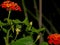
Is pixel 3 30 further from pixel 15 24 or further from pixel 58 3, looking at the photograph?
pixel 58 3

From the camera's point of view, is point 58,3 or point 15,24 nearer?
point 15,24

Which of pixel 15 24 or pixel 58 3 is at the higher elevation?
pixel 15 24

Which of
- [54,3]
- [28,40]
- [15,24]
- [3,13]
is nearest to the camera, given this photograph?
[28,40]

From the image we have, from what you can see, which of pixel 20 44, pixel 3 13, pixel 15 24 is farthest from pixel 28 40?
pixel 3 13

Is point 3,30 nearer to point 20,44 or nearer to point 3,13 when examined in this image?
point 20,44

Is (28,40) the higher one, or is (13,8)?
(13,8)

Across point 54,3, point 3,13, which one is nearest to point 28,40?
point 3,13

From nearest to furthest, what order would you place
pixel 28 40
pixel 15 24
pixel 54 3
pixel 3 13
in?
pixel 28 40 < pixel 15 24 < pixel 3 13 < pixel 54 3

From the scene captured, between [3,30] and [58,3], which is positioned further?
[58,3]

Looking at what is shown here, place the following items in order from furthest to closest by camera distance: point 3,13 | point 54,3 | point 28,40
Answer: point 54,3 → point 3,13 → point 28,40
